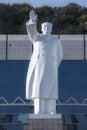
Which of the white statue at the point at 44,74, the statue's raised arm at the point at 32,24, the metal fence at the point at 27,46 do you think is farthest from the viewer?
the metal fence at the point at 27,46

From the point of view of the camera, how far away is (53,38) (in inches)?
846

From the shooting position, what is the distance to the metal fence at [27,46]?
135 ft

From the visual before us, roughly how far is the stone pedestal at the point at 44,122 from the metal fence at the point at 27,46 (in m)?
20.5

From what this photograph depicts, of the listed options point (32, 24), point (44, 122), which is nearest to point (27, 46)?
point (32, 24)

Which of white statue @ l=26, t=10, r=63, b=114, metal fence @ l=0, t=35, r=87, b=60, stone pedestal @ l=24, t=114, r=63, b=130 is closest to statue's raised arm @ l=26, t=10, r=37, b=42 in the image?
white statue @ l=26, t=10, r=63, b=114

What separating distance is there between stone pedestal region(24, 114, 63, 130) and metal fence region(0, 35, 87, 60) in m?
20.5

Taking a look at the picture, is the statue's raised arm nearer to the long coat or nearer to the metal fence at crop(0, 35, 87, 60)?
the long coat

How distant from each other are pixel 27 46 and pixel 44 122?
20853 millimetres

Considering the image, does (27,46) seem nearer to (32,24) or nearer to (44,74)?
(44,74)

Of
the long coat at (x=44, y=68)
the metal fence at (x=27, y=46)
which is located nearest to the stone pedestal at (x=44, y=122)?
the long coat at (x=44, y=68)

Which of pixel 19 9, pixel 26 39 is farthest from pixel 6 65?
pixel 19 9

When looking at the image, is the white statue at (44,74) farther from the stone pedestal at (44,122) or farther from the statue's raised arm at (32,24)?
the stone pedestal at (44,122)

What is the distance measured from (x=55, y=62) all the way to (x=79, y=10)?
38.0 m

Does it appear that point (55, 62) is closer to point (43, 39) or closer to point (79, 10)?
point (43, 39)
